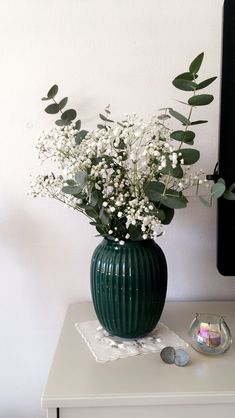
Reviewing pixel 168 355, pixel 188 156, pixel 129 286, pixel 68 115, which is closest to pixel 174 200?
pixel 188 156

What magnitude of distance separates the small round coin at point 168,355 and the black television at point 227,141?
0.23m

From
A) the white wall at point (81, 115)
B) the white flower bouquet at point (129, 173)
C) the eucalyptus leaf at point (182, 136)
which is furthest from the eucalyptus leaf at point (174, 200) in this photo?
the white wall at point (81, 115)

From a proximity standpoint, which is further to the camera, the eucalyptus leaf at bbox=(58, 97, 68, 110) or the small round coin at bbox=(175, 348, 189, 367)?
the eucalyptus leaf at bbox=(58, 97, 68, 110)

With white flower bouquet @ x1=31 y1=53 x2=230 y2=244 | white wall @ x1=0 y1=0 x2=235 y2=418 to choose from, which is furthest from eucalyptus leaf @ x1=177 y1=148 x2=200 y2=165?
white wall @ x1=0 y1=0 x2=235 y2=418

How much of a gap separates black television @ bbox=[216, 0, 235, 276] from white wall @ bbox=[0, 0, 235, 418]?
23 cm

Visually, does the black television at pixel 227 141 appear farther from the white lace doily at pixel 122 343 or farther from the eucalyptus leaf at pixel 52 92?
the eucalyptus leaf at pixel 52 92

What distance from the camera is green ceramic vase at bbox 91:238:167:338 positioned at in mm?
769

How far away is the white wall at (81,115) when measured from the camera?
3.35 feet

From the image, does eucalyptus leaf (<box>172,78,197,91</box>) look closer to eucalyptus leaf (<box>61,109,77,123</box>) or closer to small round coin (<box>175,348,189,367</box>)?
eucalyptus leaf (<box>61,109,77,123</box>)

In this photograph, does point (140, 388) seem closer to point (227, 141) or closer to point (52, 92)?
point (227, 141)

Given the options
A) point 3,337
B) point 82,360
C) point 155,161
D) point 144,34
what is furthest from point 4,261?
point 144,34

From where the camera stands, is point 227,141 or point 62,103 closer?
point 227,141

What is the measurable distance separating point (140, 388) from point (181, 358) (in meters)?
0.12

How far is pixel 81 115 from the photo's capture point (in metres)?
1.05
